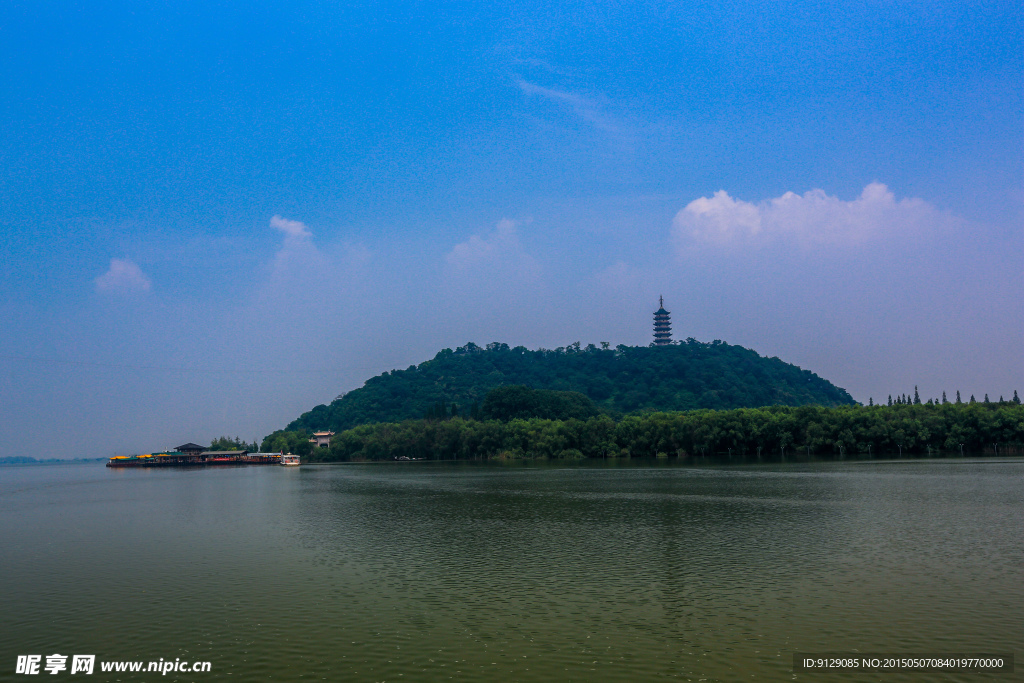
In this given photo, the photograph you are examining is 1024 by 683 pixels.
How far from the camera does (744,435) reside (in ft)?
416

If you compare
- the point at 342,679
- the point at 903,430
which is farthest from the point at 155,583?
the point at 903,430

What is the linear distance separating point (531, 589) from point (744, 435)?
11292cm

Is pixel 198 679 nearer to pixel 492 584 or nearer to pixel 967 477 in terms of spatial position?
pixel 492 584

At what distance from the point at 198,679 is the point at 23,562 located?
21.2 metres

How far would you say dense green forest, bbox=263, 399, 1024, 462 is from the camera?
109875mm

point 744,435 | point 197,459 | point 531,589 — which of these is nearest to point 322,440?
point 197,459

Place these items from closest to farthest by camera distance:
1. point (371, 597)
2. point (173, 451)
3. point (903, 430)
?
point (371, 597), point (903, 430), point (173, 451)

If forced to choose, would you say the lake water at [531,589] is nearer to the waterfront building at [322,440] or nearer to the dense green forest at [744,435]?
the dense green forest at [744,435]

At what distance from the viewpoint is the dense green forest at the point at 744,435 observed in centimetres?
10988

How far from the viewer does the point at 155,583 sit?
2538cm

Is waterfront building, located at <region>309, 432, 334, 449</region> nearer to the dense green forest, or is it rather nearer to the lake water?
the dense green forest

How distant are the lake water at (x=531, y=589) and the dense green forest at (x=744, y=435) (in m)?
74.4

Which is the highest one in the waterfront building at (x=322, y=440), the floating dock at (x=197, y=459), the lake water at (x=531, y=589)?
the lake water at (x=531, y=589)

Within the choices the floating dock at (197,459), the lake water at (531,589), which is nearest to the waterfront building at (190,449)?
the floating dock at (197,459)
